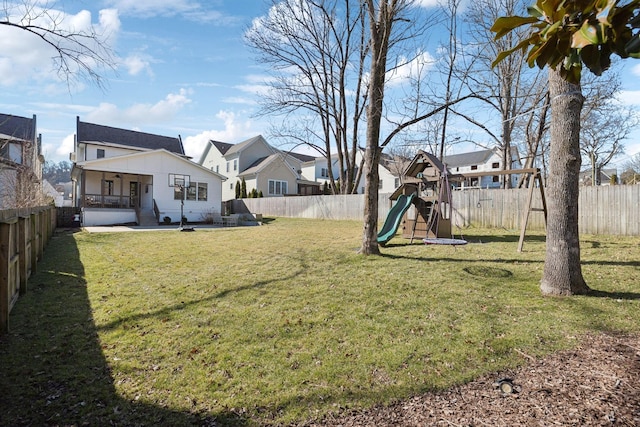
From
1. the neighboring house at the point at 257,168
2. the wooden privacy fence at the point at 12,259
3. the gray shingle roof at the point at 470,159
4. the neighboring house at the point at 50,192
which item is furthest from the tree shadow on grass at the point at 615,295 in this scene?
the gray shingle roof at the point at 470,159

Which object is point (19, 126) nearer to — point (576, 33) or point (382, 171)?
point (382, 171)

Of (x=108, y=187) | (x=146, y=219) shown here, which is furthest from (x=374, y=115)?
(x=108, y=187)

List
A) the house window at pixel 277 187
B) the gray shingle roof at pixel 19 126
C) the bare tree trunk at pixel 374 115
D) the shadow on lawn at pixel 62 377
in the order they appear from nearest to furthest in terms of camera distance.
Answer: the shadow on lawn at pixel 62 377
the bare tree trunk at pixel 374 115
the gray shingle roof at pixel 19 126
the house window at pixel 277 187

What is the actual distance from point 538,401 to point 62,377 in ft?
13.0

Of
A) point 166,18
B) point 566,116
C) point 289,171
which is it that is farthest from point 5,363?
point 289,171

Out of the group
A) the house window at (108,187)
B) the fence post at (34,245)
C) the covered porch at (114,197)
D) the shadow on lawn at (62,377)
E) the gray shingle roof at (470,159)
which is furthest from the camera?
the gray shingle roof at (470,159)

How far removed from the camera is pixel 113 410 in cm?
255

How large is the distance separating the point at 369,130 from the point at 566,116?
13.6ft

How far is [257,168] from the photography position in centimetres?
3166

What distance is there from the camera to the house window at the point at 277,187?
3256 cm

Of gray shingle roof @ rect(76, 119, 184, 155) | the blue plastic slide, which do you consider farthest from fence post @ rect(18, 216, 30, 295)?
gray shingle roof @ rect(76, 119, 184, 155)

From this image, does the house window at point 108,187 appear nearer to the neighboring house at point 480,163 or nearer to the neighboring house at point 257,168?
the neighboring house at point 257,168

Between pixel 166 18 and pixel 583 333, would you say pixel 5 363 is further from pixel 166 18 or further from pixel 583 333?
pixel 166 18

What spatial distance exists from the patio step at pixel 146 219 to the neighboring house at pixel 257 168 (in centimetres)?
1145
